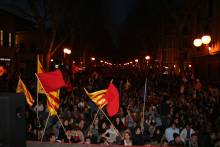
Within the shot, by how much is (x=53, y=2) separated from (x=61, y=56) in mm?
35385

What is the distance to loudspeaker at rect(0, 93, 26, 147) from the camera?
5301mm

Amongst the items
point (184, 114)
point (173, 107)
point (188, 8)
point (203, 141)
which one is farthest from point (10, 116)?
point (188, 8)

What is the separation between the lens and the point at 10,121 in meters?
5.32

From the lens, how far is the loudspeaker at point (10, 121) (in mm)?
5301

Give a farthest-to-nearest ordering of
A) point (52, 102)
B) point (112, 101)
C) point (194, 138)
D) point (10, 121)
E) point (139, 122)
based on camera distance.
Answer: point (139, 122) < point (194, 138) < point (112, 101) < point (52, 102) < point (10, 121)

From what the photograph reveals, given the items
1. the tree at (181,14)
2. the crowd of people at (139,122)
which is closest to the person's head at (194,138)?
the crowd of people at (139,122)

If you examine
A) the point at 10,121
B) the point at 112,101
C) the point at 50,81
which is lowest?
the point at 10,121

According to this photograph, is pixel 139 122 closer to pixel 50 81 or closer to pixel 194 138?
pixel 194 138

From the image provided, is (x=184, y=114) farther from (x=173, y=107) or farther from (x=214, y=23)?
(x=214, y=23)

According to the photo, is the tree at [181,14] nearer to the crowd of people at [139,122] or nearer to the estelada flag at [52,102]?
the crowd of people at [139,122]

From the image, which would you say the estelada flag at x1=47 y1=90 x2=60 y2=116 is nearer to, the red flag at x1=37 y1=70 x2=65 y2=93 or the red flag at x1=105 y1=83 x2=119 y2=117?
the red flag at x1=37 y1=70 x2=65 y2=93

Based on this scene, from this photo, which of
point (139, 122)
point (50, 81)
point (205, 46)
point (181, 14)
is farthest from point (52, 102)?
point (205, 46)

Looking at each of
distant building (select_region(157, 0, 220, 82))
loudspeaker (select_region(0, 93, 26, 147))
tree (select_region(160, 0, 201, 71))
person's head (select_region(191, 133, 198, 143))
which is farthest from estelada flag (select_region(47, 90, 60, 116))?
tree (select_region(160, 0, 201, 71))

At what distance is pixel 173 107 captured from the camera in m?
18.4
